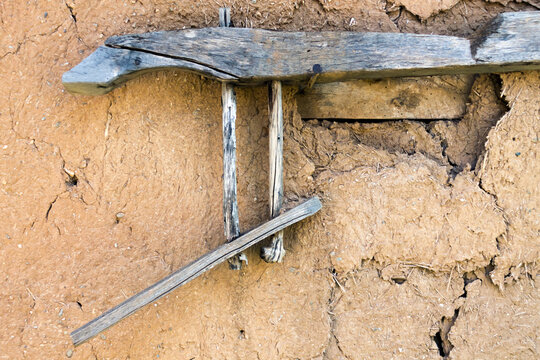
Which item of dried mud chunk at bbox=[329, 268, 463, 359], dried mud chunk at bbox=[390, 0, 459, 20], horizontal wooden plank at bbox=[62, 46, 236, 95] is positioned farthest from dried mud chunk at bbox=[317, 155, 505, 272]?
horizontal wooden plank at bbox=[62, 46, 236, 95]

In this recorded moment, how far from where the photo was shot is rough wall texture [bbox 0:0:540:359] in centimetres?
223

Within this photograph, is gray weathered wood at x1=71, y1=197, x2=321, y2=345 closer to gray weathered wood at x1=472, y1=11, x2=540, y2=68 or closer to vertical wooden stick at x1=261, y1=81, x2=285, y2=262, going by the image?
vertical wooden stick at x1=261, y1=81, x2=285, y2=262

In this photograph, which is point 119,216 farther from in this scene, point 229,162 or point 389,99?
point 389,99

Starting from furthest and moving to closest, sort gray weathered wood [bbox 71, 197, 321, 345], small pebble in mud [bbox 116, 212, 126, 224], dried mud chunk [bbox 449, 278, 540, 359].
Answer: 1. dried mud chunk [bbox 449, 278, 540, 359]
2. small pebble in mud [bbox 116, 212, 126, 224]
3. gray weathered wood [bbox 71, 197, 321, 345]

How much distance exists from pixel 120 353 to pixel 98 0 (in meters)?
1.50

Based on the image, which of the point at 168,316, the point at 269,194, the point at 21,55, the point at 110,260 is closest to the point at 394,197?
the point at 269,194

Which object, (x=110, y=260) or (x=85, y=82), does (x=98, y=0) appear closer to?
(x=85, y=82)

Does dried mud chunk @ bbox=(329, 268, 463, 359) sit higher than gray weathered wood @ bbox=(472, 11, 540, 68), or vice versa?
gray weathered wood @ bbox=(472, 11, 540, 68)

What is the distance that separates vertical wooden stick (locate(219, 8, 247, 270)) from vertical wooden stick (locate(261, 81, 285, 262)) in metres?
0.13

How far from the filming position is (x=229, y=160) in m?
2.16

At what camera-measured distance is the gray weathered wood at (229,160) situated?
2135mm

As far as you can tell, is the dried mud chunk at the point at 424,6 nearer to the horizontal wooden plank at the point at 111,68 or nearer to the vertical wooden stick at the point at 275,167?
the vertical wooden stick at the point at 275,167

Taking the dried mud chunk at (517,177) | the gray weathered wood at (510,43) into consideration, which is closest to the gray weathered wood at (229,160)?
the gray weathered wood at (510,43)

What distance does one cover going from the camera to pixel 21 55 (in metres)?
2.23
